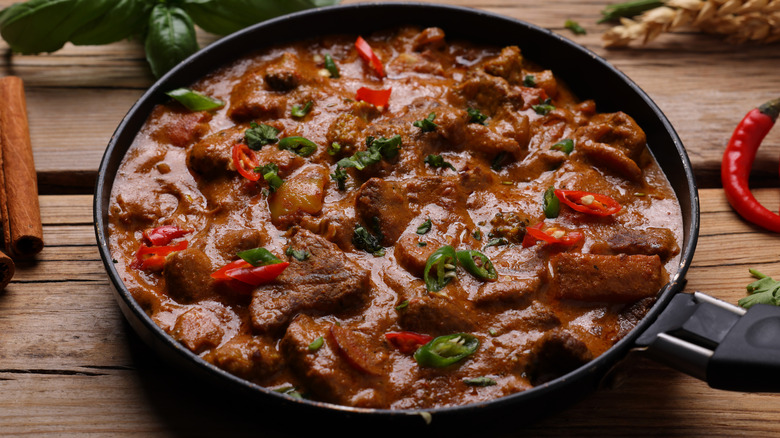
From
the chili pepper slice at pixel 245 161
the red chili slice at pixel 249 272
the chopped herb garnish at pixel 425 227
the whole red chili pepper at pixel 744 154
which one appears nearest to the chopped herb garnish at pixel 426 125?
the chopped herb garnish at pixel 425 227

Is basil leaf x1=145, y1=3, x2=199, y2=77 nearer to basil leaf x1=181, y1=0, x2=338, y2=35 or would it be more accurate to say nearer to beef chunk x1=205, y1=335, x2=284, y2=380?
basil leaf x1=181, y1=0, x2=338, y2=35

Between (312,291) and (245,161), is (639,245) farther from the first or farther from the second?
(245,161)

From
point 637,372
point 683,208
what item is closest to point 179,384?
point 637,372

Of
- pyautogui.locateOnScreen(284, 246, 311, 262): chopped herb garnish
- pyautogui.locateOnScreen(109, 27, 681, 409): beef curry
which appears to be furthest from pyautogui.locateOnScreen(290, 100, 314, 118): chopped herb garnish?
pyautogui.locateOnScreen(284, 246, 311, 262): chopped herb garnish

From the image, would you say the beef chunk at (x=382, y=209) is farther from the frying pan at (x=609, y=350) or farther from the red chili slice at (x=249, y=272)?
the frying pan at (x=609, y=350)

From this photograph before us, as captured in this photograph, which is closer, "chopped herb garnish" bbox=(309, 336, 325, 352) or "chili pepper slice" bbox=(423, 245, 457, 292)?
"chopped herb garnish" bbox=(309, 336, 325, 352)
